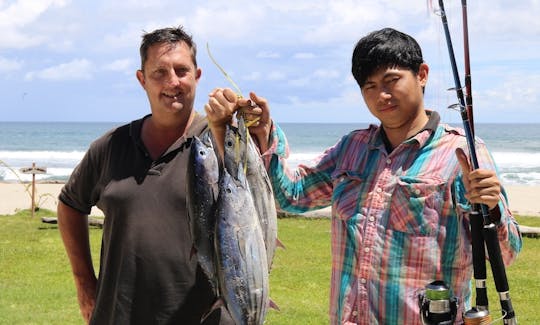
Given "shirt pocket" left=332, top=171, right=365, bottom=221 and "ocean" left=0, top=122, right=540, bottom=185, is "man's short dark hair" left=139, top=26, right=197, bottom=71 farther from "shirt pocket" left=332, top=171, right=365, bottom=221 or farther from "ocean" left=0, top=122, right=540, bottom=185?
"ocean" left=0, top=122, right=540, bottom=185

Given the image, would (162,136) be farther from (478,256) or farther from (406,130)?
(478,256)

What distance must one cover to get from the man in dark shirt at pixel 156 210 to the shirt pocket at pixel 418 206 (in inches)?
34.4

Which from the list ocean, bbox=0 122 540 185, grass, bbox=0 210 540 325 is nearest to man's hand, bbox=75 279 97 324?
grass, bbox=0 210 540 325

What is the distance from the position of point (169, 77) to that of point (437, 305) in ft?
4.70

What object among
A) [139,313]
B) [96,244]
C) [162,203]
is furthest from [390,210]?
[96,244]

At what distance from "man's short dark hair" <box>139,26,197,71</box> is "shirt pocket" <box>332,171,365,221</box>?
842 mm

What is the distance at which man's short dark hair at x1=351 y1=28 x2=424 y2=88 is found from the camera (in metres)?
2.74

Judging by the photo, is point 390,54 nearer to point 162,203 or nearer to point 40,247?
point 162,203

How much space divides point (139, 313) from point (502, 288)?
1.57 meters

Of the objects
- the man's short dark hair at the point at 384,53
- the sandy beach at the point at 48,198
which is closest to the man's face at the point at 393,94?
the man's short dark hair at the point at 384,53

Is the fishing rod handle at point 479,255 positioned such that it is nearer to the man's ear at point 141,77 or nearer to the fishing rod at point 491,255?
the fishing rod at point 491,255

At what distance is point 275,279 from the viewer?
884 cm

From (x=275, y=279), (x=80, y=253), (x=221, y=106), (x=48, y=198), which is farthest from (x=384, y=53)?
(x=48, y=198)

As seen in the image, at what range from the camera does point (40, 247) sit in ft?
37.4
